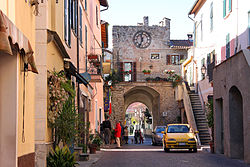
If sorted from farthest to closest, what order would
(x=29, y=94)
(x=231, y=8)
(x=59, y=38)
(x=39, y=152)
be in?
(x=231, y=8) < (x=59, y=38) < (x=39, y=152) < (x=29, y=94)

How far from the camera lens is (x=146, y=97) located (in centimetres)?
5747

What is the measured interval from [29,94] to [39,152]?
2.60 meters

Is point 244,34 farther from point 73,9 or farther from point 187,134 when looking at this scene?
point 73,9

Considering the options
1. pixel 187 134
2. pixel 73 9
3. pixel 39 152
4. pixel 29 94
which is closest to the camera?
pixel 29 94

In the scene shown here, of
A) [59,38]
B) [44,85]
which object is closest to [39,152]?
[44,85]

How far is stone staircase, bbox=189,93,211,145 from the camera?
30742mm

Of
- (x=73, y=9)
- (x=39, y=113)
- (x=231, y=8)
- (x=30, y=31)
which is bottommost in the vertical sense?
(x=39, y=113)

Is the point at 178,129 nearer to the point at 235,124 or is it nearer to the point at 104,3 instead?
the point at 235,124

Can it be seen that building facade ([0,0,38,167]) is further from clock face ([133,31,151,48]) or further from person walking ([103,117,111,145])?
clock face ([133,31,151,48])

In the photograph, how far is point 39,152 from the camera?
1170 centimetres

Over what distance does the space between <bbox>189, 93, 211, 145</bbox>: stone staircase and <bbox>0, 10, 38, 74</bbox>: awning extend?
23.2m

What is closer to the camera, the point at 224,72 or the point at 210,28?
the point at 224,72

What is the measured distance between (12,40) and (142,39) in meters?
43.7

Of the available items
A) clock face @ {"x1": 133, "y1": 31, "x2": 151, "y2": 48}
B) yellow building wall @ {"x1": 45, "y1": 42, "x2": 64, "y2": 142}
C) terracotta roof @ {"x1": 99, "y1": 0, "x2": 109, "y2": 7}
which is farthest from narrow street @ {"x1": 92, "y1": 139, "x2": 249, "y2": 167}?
clock face @ {"x1": 133, "y1": 31, "x2": 151, "y2": 48}
